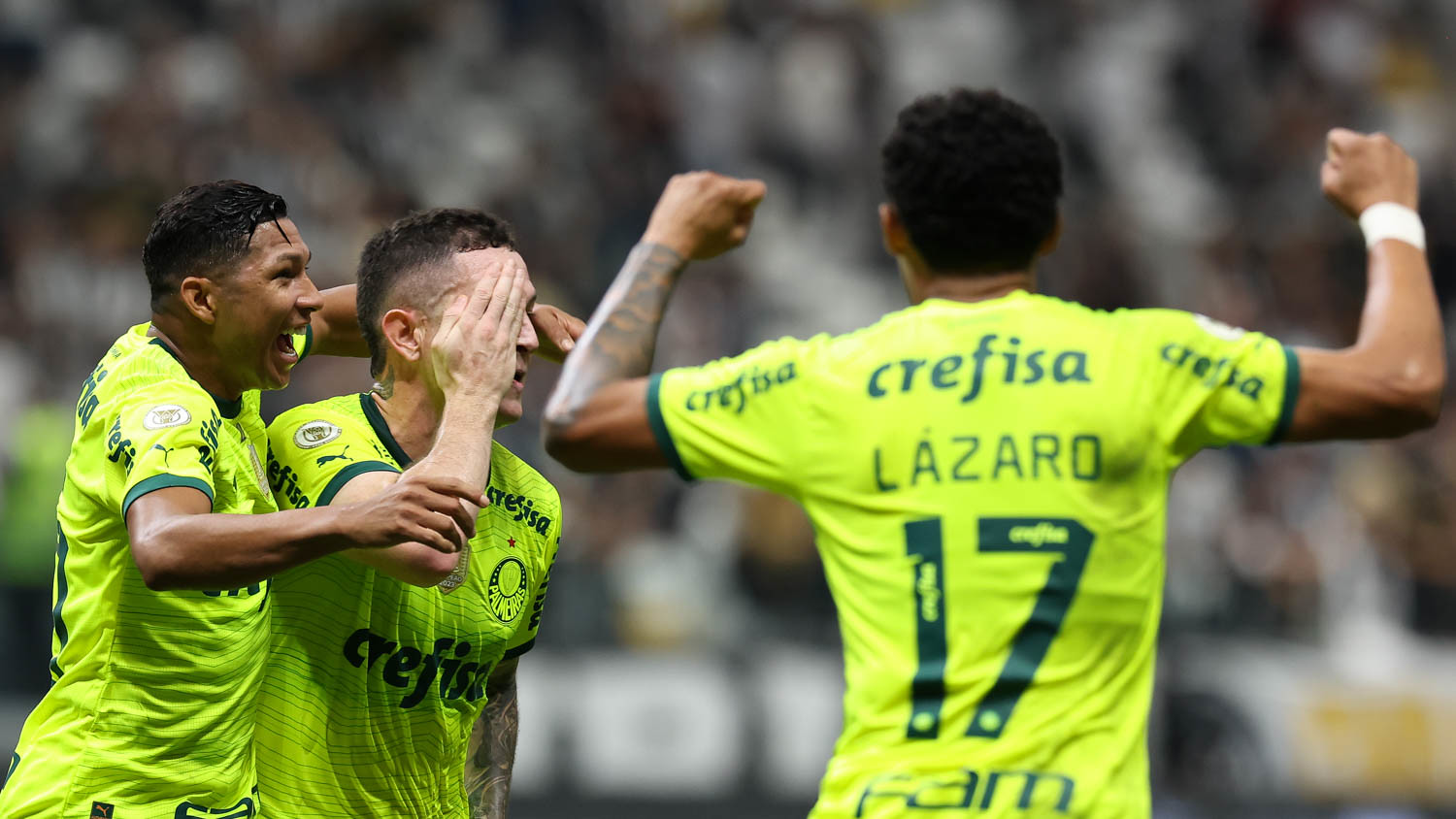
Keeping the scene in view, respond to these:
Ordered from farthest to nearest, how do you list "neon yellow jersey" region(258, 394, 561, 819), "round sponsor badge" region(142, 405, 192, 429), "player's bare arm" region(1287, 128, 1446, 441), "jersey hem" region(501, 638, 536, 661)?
"jersey hem" region(501, 638, 536, 661)
"neon yellow jersey" region(258, 394, 561, 819)
"round sponsor badge" region(142, 405, 192, 429)
"player's bare arm" region(1287, 128, 1446, 441)

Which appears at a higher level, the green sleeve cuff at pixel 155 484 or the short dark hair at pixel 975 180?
the short dark hair at pixel 975 180

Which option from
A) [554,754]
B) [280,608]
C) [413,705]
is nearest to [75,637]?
[280,608]

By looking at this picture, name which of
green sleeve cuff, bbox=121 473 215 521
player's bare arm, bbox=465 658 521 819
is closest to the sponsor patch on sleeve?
green sleeve cuff, bbox=121 473 215 521

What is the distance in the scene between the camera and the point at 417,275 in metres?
4.24

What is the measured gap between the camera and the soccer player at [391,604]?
4.13 m

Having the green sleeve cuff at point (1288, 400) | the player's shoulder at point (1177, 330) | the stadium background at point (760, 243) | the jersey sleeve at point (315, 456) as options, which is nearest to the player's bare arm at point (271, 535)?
the jersey sleeve at point (315, 456)

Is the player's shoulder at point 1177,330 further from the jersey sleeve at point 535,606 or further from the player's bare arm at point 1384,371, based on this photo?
the jersey sleeve at point 535,606

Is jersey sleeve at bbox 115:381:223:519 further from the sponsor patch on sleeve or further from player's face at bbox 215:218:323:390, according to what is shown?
the sponsor patch on sleeve

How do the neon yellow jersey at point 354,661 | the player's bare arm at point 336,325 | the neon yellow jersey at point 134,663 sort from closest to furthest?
the neon yellow jersey at point 134,663 < the neon yellow jersey at point 354,661 < the player's bare arm at point 336,325

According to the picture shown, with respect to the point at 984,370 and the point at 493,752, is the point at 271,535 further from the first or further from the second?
the point at 984,370

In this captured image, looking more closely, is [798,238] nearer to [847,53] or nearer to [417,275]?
[847,53]

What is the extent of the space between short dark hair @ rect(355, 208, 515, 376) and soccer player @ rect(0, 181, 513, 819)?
0.54ft

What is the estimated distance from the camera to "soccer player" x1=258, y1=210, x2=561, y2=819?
13.5ft

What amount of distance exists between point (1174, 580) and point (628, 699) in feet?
11.2
